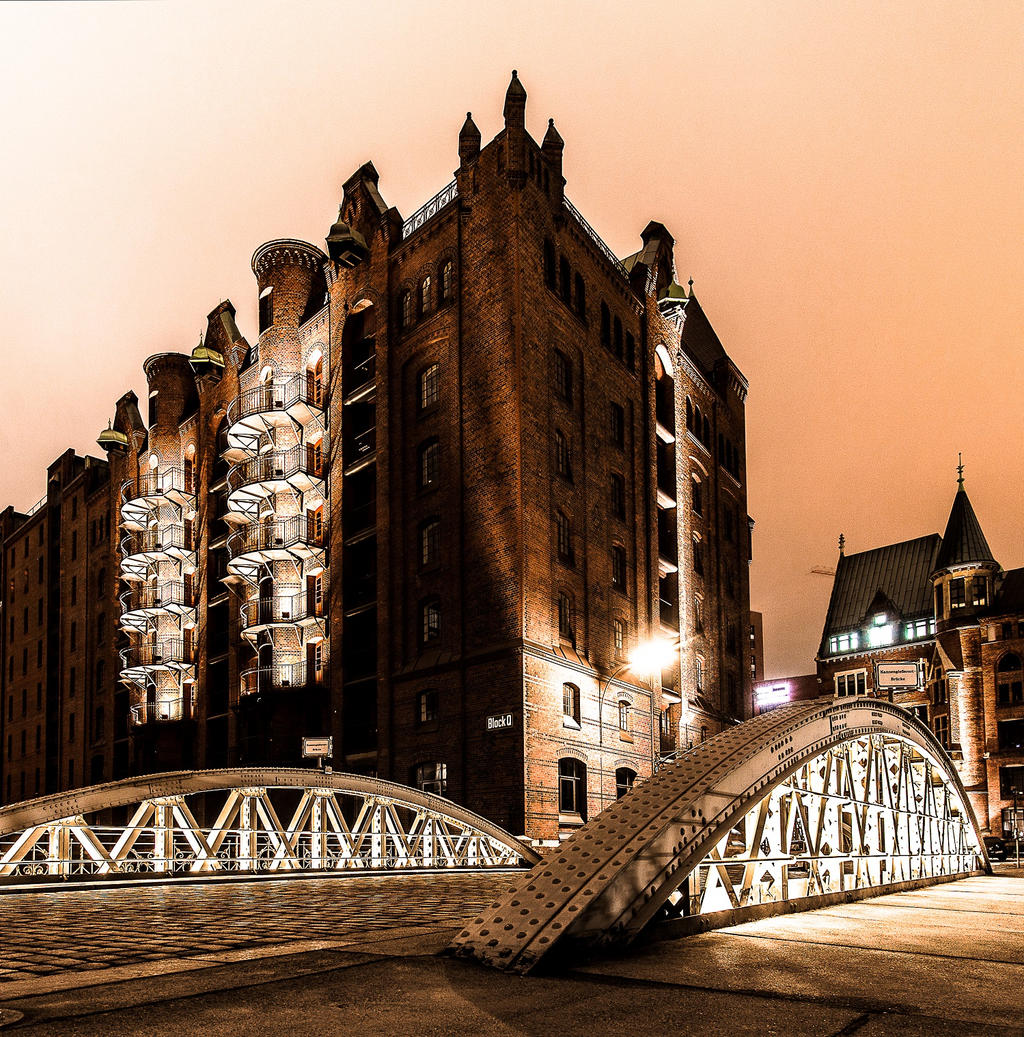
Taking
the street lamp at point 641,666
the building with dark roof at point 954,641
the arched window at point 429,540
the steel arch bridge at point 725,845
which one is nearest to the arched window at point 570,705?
the street lamp at point 641,666

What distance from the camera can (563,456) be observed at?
3356 centimetres

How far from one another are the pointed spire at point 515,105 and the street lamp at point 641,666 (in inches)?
672

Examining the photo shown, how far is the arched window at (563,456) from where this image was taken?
33153 millimetres

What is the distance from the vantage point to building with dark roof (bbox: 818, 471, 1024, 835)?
213 feet

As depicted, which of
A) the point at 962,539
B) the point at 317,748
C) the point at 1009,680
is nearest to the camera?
the point at 317,748

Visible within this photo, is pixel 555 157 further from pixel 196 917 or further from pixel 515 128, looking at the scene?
pixel 196 917

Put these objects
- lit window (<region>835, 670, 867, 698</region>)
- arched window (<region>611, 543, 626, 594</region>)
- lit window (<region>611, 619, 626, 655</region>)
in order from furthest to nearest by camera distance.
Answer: lit window (<region>835, 670, 867, 698</region>), arched window (<region>611, 543, 626, 594</region>), lit window (<region>611, 619, 626, 655</region>)

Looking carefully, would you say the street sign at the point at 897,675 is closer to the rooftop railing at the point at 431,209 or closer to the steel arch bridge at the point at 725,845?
the steel arch bridge at the point at 725,845

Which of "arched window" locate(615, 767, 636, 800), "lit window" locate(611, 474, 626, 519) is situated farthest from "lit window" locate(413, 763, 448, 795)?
"lit window" locate(611, 474, 626, 519)

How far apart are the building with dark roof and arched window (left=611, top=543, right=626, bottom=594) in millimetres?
30123

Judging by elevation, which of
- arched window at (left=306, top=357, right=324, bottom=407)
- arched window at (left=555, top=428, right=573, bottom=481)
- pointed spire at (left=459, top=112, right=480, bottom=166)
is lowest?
arched window at (left=555, top=428, right=573, bottom=481)

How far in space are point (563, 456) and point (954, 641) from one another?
4714 centimetres

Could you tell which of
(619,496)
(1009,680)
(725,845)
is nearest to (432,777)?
(619,496)

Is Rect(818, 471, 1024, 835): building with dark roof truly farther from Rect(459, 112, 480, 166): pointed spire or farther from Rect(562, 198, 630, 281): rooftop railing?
Rect(459, 112, 480, 166): pointed spire
